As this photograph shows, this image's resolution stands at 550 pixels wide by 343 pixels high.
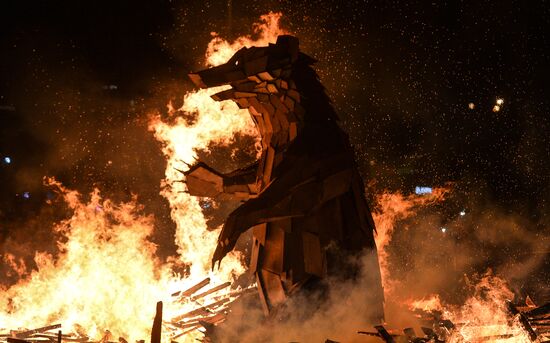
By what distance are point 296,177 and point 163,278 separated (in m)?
6.06

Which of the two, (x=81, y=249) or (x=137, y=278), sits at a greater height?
(x=81, y=249)

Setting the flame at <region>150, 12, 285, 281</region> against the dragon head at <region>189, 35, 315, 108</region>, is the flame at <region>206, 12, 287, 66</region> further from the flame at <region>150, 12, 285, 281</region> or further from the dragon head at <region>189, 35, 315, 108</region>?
the dragon head at <region>189, 35, 315, 108</region>

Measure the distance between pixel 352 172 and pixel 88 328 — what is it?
4900 mm

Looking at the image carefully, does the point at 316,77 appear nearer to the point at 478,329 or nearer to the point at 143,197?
the point at 478,329

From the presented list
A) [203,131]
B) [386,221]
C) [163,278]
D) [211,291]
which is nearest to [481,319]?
[386,221]

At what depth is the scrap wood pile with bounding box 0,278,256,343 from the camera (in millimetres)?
6406

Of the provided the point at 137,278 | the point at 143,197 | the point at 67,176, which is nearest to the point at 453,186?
the point at 143,197

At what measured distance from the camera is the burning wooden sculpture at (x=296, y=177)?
14.9 ft

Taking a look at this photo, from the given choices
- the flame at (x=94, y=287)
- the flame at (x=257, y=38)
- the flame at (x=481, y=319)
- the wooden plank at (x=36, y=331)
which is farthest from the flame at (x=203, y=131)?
the flame at (x=481, y=319)

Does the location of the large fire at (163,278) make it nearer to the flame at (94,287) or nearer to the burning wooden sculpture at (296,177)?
the flame at (94,287)

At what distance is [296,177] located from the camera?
4477mm

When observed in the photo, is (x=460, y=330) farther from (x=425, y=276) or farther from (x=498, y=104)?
(x=498, y=104)

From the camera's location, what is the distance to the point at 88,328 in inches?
278

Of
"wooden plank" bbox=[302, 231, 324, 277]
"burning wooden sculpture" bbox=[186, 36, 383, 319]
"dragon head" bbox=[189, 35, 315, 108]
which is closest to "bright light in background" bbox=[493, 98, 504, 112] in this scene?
"burning wooden sculpture" bbox=[186, 36, 383, 319]
